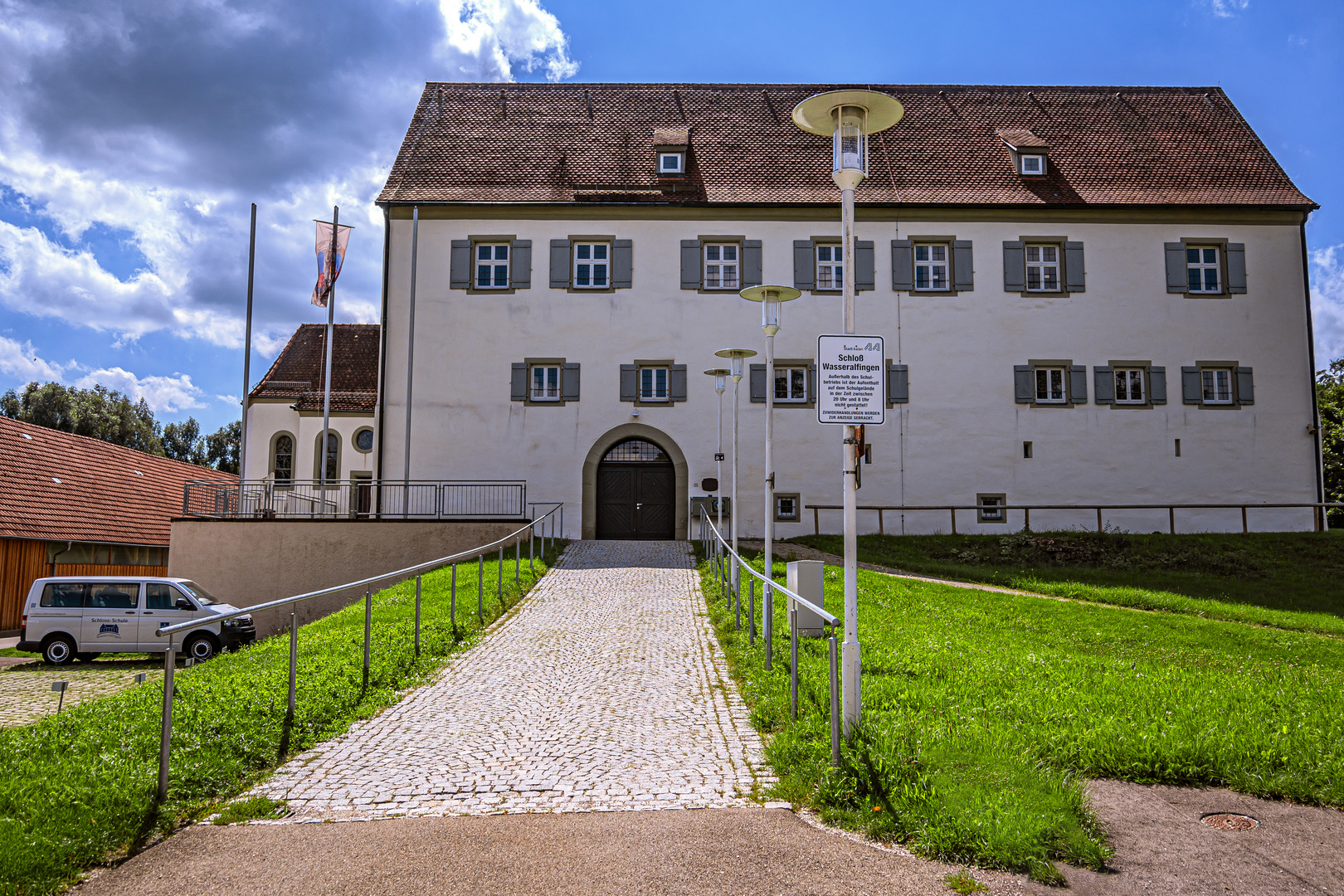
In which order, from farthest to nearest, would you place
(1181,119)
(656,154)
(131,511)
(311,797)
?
(131,511)
(1181,119)
(656,154)
(311,797)

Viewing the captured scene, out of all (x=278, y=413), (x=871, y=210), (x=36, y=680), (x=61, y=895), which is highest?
(x=871, y=210)

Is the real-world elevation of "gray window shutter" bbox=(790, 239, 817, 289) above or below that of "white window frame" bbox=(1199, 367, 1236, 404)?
above

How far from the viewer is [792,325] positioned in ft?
81.8

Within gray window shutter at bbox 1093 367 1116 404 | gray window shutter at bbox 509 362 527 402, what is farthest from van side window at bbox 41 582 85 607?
gray window shutter at bbox 1093 367 1116 404

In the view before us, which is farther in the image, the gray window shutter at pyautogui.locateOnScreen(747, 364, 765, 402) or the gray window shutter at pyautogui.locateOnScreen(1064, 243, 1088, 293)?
the gray window shutter at pyautogui.locateOnScreen(1064, 243, 1088, 293)

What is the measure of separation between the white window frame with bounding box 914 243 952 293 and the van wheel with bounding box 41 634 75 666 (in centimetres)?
2104

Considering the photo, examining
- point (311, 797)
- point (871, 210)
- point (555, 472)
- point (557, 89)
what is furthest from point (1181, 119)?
point (311, 797)

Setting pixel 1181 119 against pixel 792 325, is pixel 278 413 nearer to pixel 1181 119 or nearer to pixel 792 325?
pixel 792 325

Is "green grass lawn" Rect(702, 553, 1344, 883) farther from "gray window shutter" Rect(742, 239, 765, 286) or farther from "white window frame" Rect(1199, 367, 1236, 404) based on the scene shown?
"white window frame" Rect(1199, 367, 1236, 404)

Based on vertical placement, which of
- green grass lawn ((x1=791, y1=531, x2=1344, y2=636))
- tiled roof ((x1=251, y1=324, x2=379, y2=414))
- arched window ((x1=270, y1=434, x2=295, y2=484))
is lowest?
green grass lawn ((x1=791, y1=531, x2=1344, y2=636))

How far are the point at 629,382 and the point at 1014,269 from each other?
1052 centimetres

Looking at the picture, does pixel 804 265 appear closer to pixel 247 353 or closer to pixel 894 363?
pixel 894 363

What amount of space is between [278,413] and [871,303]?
24.8 meters

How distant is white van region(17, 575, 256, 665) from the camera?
63.7 feet
